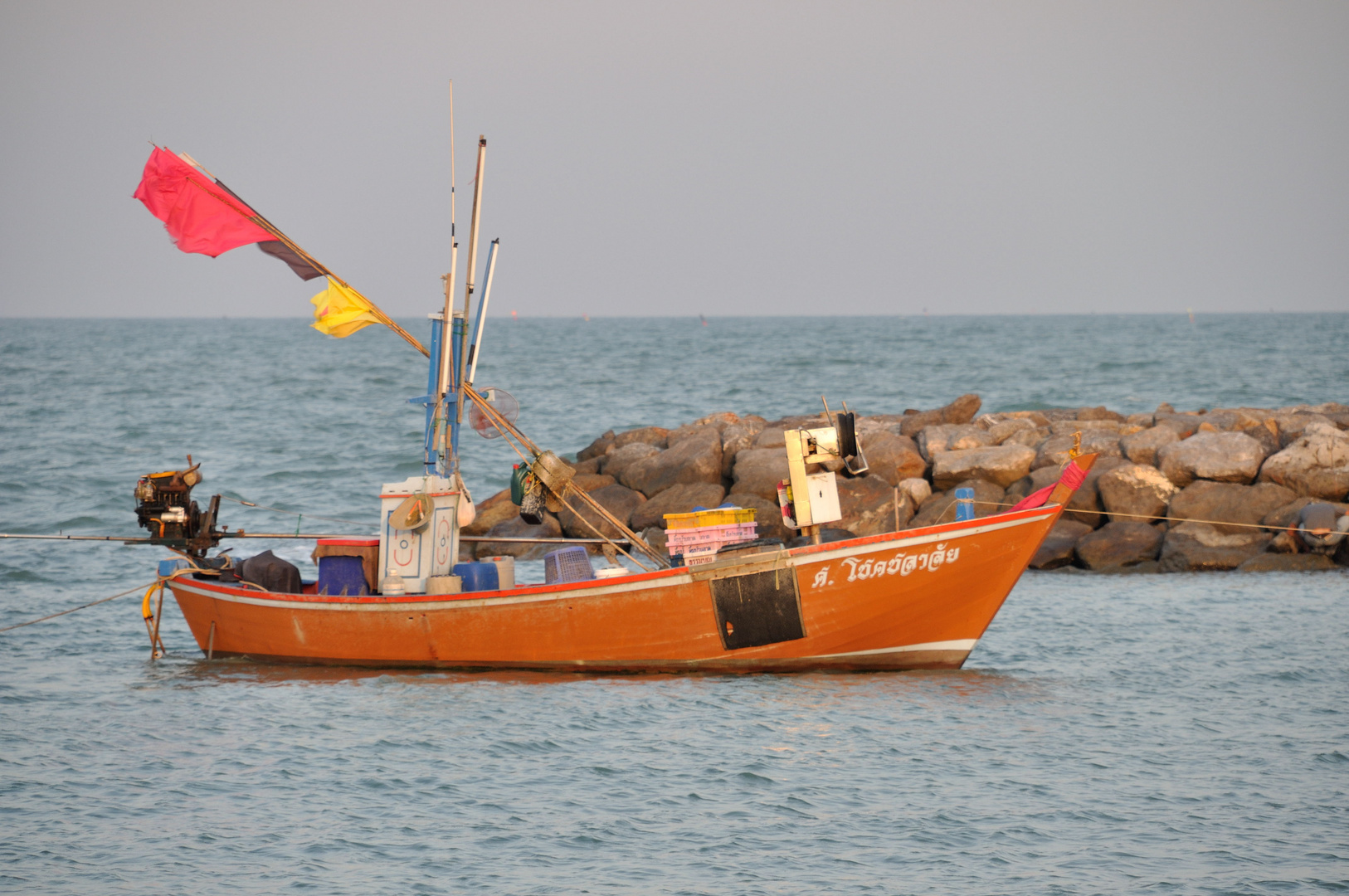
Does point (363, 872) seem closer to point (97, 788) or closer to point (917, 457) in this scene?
point (97, 788)

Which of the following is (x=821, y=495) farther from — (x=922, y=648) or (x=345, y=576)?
(x=345, y=576)

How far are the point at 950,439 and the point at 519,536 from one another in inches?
328

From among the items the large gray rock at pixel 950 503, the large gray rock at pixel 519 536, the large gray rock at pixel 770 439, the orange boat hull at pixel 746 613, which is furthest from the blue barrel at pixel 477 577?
the large gray rock at pixel 770 439

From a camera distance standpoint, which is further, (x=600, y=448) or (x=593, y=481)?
(x=600, y=448)

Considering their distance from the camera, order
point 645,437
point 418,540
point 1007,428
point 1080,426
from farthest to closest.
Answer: point 645,437, point 1080,426, point 1007,428, point 418,540

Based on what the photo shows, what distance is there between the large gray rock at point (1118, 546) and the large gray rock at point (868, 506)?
3.01 m

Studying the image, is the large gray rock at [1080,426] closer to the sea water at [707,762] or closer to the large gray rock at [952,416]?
the large gray rock at [952,416]

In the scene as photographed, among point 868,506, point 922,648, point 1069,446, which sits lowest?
point 922,648

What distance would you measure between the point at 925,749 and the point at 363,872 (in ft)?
16.3

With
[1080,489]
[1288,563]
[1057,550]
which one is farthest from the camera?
[1080,489]

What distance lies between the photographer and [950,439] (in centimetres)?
2403

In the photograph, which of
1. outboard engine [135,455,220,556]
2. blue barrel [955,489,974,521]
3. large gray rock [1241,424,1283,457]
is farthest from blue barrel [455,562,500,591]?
large gray rock [1241,424,1283,457]

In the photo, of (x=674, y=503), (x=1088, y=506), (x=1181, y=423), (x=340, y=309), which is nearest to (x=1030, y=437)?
(x=1181, y=423)

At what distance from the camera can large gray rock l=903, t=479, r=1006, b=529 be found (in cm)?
2136
